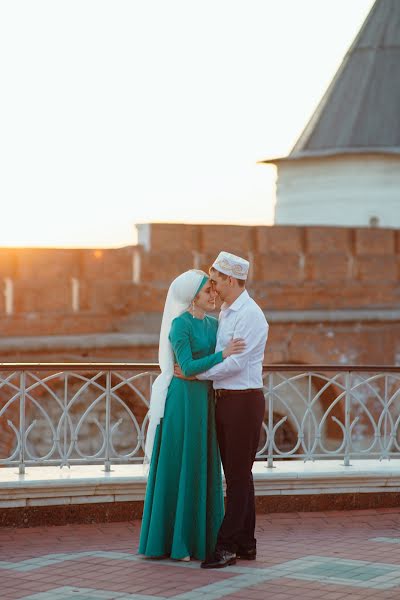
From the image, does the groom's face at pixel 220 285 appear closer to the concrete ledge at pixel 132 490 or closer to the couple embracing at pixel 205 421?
the couple embracing at pixel 205 421

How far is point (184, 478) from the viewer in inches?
232

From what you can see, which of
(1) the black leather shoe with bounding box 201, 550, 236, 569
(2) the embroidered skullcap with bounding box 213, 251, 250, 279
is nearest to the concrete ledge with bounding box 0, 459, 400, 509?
(1) the black leather shoe with bounding box 201, 550, 236, 569

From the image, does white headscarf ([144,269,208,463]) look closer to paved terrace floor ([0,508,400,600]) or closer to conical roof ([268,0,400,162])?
paved terrace floor ([0,508,400,600])

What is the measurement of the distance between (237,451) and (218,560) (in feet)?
1.61

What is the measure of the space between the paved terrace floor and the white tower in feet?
72.5

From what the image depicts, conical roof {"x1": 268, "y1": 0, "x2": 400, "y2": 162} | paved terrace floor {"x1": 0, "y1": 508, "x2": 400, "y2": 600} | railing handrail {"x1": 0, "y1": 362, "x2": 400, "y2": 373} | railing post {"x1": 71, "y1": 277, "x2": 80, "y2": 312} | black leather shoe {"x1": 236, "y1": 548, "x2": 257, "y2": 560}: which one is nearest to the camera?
paved terrace floor {"x1": 0, "y1": 508, "x2": 400, "y2": 600}

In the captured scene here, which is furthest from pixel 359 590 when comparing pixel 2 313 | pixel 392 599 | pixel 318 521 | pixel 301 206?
pixel 301 206

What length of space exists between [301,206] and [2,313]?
12152 millimetres

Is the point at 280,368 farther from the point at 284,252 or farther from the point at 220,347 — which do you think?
the point at 284,252

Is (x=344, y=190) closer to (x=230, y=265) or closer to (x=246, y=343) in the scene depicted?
(x=230, y=265)

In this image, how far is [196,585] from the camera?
543cm

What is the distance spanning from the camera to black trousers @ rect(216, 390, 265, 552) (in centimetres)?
584

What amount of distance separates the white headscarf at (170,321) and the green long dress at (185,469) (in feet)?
0.10

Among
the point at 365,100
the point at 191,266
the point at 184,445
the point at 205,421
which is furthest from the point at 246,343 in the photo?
the point at 365,100
